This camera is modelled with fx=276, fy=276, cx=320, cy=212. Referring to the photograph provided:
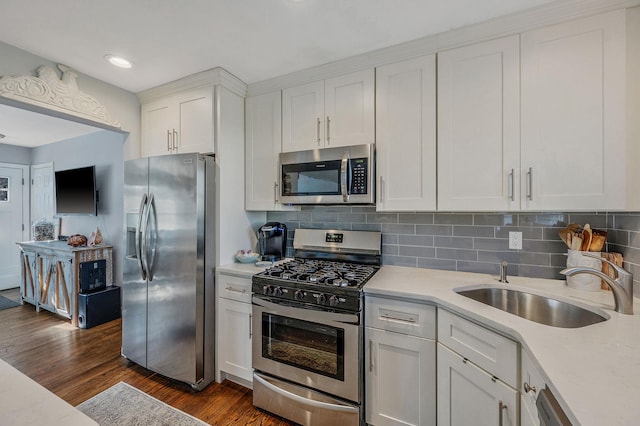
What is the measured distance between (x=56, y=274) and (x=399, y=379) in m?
4.33

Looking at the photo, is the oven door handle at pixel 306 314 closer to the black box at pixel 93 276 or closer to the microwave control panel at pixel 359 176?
the microwave control panel at pixel 359 176

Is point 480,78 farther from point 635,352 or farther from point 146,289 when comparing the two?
point 146,289

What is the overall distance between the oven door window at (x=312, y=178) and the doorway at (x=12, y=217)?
576 cm

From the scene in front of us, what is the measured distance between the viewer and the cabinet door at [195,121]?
2.29m

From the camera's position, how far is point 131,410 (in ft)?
6.32

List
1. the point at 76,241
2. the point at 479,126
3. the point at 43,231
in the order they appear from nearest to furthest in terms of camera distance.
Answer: the point at 479,126
the point at 76,241
the point at 43,231

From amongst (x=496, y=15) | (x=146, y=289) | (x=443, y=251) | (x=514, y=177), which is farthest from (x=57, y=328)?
(x=496, y=15)

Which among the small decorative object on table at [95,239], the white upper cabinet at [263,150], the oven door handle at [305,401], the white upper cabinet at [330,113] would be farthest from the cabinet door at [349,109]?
the small decorative object on table at [95,239]

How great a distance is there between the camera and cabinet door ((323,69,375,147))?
2008 millimetres

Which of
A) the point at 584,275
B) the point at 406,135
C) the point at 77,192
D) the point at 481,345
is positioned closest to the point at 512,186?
the point at 584,275

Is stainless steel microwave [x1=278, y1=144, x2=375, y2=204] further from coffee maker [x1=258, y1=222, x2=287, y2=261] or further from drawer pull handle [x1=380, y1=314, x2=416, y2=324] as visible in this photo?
drawer pull handle [x1=380, y1=314, x2=416, y2=324]

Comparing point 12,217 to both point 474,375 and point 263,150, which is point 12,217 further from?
point 474,375

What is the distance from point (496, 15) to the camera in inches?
63.5

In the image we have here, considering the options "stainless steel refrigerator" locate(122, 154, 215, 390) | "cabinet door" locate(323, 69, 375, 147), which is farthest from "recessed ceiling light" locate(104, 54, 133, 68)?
"cabinet door" locate(323, 69, 375, 147)
